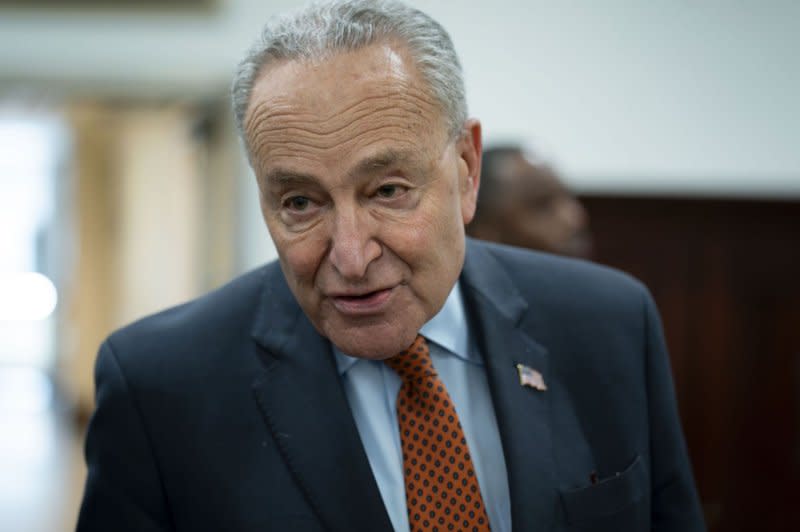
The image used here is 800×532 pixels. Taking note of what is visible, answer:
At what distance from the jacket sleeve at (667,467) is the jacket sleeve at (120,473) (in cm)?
77

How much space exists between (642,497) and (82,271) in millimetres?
8938

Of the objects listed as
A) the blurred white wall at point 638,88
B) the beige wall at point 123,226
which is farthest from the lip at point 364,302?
the beige wall at point 123,226

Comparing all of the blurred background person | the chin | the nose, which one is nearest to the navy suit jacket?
the chin

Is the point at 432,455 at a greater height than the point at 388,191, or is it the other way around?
the point at 388,191

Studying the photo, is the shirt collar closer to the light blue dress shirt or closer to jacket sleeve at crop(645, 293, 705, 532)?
the light blue dress shirt

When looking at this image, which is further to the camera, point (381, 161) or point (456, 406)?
point (456, 406)

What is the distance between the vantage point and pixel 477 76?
374 cm

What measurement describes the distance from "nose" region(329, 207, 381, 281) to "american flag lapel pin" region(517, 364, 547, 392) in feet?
1.20

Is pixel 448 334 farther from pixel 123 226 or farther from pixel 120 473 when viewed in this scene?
pixel 123 226

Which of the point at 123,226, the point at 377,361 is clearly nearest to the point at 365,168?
the point at 377,361

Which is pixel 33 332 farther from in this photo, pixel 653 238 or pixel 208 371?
pixel 208 371

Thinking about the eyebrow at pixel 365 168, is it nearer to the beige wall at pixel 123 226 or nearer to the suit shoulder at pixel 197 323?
the suit shoulder at pixel 197 323

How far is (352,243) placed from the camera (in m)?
1.10

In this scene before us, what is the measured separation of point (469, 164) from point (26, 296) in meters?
11.6
